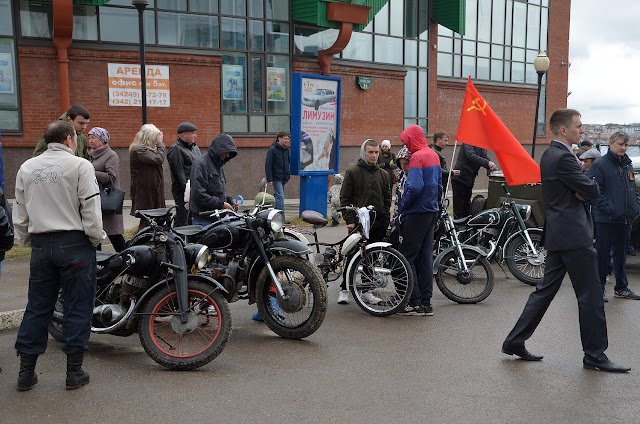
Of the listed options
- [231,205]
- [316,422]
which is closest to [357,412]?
[316,422]

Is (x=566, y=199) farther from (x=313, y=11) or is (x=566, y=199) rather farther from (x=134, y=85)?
(x=313, y=11)

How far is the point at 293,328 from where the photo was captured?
255 inches

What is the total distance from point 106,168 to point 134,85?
10.5 metres

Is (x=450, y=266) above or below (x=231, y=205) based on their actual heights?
below

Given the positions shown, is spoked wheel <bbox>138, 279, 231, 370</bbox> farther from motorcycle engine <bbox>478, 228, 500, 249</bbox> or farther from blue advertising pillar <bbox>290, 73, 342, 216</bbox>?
blue advertising pillar <bbox>290, 73, 342, 216</bbox>

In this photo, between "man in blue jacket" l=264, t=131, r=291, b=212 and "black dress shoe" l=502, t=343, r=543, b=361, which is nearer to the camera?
"black dress shoe" l=502, t=343, r=543, b=361

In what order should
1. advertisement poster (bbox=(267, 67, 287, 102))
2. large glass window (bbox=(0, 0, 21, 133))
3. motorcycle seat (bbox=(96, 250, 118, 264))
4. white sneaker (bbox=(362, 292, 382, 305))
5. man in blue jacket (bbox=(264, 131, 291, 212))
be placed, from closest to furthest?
motorcycle seat (bbox=(96, 250, 118, 264)), white sneaker (bbox=(362, 292, 382, 305)), man in blue jacket (bbox=(264, 131, 291, 212)), large glass window (bbox=(0, 0, 21, 133)), advertisement poster (bbox=(267, 67, 287, 102))

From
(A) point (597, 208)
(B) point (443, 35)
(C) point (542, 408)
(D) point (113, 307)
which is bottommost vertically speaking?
(C) point (542, 408)

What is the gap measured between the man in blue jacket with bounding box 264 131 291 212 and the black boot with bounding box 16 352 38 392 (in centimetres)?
972

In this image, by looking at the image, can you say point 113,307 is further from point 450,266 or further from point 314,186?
point 314,186

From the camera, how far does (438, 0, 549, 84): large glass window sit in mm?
27875

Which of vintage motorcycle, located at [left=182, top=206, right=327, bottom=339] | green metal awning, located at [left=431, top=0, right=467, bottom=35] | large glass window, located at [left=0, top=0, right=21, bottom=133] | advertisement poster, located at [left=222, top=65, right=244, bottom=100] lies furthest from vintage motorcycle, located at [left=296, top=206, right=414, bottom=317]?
green metal awning, located at [left=431, top=0, right=467, bottom=35]

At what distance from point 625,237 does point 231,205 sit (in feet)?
15.5

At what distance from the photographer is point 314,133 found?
1470 centimetres
